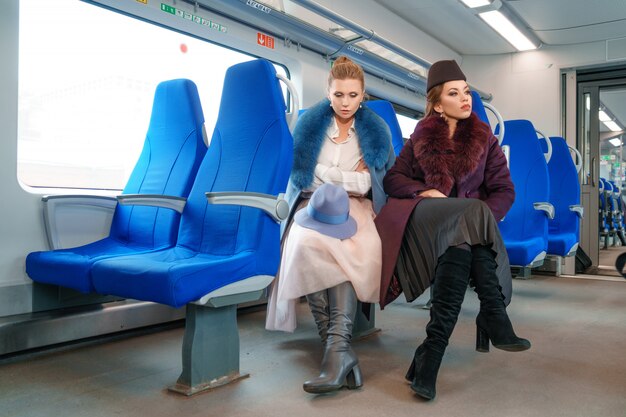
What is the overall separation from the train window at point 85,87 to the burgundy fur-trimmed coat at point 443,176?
208cm

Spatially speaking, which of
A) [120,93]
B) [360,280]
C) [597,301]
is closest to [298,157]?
[360,280]

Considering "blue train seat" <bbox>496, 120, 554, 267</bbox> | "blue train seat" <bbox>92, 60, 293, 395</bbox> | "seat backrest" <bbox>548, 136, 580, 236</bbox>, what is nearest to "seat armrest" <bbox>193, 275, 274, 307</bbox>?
"blue train seat" <bbox>92, 60, 293, 395</bbox>

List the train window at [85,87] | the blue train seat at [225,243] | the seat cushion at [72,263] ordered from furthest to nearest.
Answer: the train window at [85,87], the seat cushion at [72,263], the blue train seat at [225,243]

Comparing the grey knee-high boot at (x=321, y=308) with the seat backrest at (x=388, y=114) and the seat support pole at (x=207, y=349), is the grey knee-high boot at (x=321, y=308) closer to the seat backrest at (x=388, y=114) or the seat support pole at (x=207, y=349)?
the seat support pole at (x=207, y=349)

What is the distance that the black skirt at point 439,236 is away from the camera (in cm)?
211

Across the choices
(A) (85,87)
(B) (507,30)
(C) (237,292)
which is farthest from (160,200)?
(B) (507,30)

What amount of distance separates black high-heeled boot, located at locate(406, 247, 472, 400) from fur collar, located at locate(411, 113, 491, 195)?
16.2 inches

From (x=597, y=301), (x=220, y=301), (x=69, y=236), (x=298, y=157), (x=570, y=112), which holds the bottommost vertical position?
(x=597, y=301)

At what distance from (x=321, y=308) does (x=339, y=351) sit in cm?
30

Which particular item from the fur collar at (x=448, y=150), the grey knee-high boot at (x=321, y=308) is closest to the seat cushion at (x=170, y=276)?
the grey knee-high boot at (x=321, y=308)

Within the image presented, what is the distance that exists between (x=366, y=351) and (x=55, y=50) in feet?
8.57

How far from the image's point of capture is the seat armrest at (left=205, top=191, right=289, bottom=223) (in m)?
2.21

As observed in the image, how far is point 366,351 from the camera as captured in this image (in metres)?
2.88

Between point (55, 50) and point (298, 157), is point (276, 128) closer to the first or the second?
point (298, 157)
